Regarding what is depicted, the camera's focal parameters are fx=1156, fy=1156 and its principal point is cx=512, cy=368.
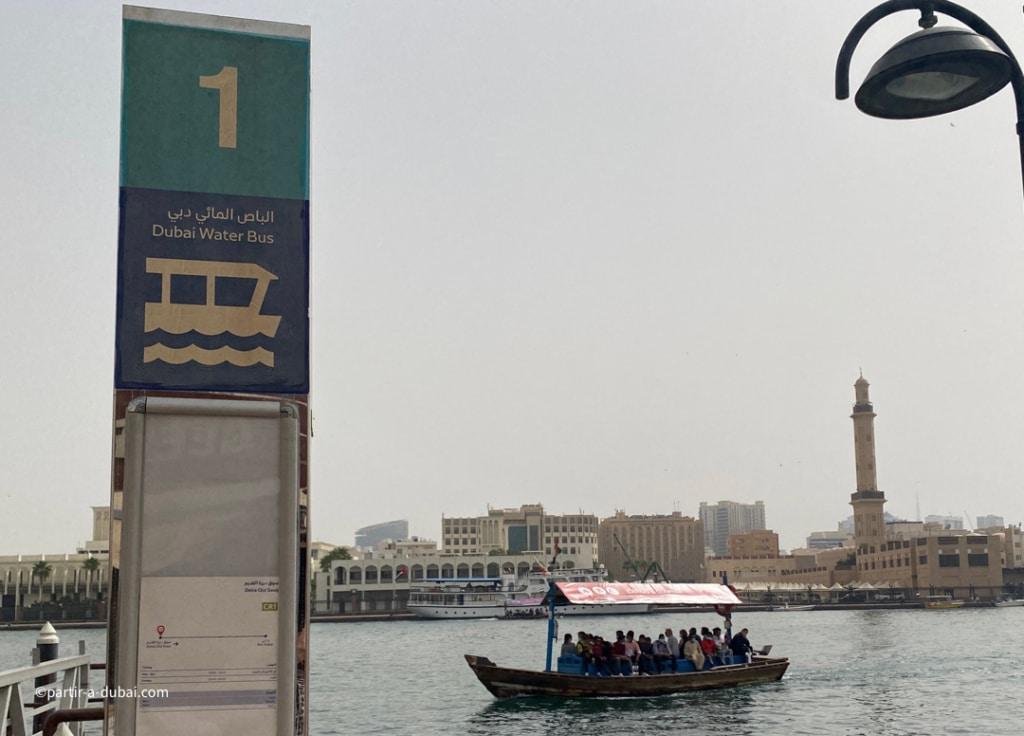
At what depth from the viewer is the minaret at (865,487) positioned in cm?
14875

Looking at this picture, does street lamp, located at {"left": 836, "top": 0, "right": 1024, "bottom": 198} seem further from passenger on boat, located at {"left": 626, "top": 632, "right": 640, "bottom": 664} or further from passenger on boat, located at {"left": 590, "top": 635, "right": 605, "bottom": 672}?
passenger on boat, located at {"left": 626, "top": 632, "right": 640, "bottom": 664}

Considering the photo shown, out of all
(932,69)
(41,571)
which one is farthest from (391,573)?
(932,69)

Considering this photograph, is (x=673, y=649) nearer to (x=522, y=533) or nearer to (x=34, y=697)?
(x=34, y=697)

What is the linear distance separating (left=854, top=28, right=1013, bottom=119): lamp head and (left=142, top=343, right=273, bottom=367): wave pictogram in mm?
3324

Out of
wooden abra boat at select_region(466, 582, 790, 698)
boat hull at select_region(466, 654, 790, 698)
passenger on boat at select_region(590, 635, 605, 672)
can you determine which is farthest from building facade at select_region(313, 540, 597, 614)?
passenger on boat at select_region(590, 635, 605, 672)

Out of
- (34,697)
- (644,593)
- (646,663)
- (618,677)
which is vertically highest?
(34,697)

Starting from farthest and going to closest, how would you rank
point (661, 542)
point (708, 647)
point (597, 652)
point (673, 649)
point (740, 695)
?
1. point (661, 542)
2. point (740, 695)
3. point (708, 647)
4. point (673, 649)
5. point (597, 652)

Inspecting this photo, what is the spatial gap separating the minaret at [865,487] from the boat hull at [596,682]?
4693 inches

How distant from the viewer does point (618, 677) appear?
32.8 m

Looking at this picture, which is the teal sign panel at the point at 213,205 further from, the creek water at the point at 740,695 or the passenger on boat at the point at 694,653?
the passenger on boat at the point at 694,653

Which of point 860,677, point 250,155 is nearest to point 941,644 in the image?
point 860,677

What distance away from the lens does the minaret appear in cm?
14875

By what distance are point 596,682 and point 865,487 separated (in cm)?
12630

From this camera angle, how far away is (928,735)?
30297 mm
